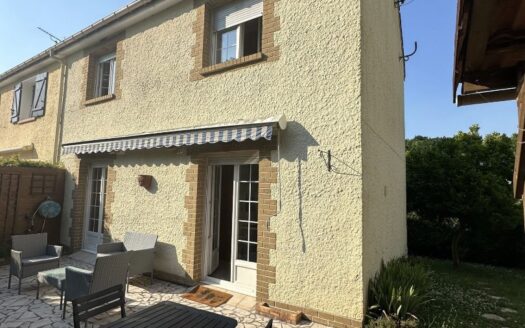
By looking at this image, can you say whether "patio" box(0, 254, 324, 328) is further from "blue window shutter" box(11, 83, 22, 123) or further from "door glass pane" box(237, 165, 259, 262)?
"blue window shutter" box(11, 83, 22, 123)

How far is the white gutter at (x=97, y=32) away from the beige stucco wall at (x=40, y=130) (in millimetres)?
1134

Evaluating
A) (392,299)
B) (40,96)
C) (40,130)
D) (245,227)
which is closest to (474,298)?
(392,299)

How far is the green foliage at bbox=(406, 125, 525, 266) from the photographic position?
17641 millimetres

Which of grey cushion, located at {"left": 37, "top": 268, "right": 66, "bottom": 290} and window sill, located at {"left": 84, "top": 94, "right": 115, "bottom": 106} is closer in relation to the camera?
grey cushion, located at {"left": 37, "top": 268, "right": 66, "bottom": 290}

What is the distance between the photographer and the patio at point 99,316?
859cm

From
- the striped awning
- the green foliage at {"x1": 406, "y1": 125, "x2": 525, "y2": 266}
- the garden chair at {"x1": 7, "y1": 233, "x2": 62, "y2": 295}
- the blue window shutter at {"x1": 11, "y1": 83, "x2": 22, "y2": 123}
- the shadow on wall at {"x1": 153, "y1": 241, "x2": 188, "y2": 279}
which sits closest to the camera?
the striped awning

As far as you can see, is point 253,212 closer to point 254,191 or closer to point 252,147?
point 254,191

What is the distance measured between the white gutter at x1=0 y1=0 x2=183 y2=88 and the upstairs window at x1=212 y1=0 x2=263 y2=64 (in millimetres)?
2565

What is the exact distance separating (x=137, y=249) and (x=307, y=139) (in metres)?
8.58

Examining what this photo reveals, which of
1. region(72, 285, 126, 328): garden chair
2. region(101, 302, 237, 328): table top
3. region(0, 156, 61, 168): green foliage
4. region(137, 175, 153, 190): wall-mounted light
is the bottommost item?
region(101, 302, 237, 328): table top

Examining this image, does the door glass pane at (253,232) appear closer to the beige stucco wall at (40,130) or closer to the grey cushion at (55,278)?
the grey cushion at (55,278)

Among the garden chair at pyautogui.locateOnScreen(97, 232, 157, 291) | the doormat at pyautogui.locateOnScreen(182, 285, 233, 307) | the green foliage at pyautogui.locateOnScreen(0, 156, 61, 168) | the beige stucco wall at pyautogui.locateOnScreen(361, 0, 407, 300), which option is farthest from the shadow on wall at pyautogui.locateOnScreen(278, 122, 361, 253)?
the green foliage at pyautogui.locateOnScreen(0, 156, 61, 168)

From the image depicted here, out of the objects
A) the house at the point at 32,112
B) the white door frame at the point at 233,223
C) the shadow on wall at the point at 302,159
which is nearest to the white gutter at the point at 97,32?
the house at the point at 32,112

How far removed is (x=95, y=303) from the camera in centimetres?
601
